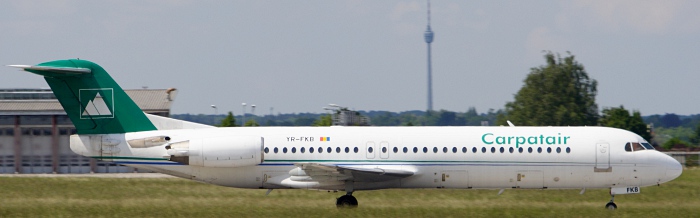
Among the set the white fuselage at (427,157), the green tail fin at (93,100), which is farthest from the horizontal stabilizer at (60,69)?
the white fuselage at (427,157)

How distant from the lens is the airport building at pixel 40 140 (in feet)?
160

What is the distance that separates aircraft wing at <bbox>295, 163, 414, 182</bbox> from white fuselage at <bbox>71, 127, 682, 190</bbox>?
0.18 metres

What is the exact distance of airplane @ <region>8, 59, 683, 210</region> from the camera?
26625mm

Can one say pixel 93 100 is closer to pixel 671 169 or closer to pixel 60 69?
pixel 60 69

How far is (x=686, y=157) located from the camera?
58.4m

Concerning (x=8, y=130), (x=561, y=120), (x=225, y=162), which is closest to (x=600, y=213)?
(x=225, y=162)

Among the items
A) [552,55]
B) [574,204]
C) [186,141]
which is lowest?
[574,204]

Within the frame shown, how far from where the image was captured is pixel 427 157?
1053 inches

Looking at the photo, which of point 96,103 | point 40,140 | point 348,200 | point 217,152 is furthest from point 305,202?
point 40,140

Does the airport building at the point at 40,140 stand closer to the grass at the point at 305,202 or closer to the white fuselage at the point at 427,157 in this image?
the grass at the point at 305,202

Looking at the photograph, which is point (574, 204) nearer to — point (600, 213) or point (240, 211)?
point (600, 213)

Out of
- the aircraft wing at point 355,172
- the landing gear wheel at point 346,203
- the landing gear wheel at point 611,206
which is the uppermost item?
the aircraft wing at point 355,172

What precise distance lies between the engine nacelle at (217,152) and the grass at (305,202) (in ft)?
3.88

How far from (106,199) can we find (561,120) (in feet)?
193
